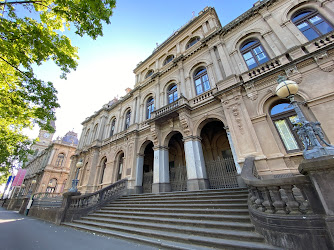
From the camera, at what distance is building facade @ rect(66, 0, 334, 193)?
678 centimetres

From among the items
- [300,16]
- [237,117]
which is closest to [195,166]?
[237,117]

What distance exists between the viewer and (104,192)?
31.1 feet

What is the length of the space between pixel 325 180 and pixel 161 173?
8.86 metres

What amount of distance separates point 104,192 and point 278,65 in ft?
43.2

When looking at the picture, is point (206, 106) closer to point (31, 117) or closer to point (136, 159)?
point (136, 159)

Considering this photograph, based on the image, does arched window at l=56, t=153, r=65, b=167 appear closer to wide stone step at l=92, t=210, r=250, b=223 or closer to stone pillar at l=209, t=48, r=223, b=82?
wide stone step at l=92, t=210, r=250, b=223

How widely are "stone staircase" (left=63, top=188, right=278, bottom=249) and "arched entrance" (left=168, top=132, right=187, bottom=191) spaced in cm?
257

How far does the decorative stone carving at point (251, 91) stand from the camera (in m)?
8.13

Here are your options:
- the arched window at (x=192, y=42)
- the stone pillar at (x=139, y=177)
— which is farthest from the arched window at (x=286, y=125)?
the arched window at (x=192, y=42)

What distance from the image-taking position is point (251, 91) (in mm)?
8273

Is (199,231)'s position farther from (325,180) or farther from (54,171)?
(54,171)

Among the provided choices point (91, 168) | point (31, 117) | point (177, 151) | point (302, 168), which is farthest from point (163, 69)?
point (302, 168)

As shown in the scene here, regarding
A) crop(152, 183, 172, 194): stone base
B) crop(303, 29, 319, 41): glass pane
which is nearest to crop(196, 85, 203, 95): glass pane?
crop(303, 29, 319, 41): glass pane

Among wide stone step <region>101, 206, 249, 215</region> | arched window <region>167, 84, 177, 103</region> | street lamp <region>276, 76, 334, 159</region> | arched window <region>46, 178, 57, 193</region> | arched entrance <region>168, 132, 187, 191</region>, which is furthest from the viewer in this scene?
arched window <region>46, 178, 57, 193</region>
